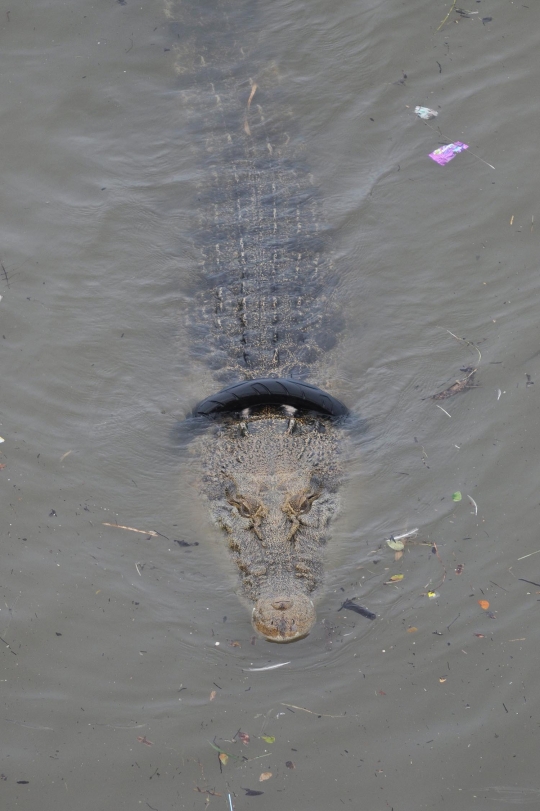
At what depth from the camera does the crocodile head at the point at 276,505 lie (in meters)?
4.46

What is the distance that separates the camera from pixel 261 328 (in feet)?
19.6

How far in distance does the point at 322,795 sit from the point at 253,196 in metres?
4.61

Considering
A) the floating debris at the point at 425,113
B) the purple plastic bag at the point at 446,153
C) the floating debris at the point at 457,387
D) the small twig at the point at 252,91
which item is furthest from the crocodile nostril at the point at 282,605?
the small twig at the point at 252,91

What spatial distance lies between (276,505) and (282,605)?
2.63 ft

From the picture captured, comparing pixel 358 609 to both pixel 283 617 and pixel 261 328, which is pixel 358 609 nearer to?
pixel 283 617

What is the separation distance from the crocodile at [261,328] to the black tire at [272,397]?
0.03 ft

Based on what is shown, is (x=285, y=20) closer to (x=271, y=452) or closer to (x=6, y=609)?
(x=271, y=452)

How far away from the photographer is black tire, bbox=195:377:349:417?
5434 millimetres

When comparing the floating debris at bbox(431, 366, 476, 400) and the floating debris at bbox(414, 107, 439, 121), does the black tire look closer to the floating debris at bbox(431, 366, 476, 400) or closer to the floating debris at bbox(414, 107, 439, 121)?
the floating debris at bbox(431, 366, 476, 400)

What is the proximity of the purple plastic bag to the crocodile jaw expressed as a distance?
4.06 metres

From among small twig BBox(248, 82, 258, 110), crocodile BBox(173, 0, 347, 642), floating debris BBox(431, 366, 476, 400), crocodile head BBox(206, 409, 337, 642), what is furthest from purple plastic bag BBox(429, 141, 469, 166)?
crocodile head BBox(206, 409, 337, 642)

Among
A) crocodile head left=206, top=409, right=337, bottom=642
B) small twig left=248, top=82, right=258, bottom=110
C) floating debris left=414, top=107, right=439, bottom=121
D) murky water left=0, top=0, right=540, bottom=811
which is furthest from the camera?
small twig left=248, top=82, right=258, bottom=110

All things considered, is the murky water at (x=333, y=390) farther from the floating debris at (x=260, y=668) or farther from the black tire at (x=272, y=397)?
the black tire at (x=272, y=397)

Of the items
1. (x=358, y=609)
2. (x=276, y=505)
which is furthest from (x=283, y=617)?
(x=276, y=505)
